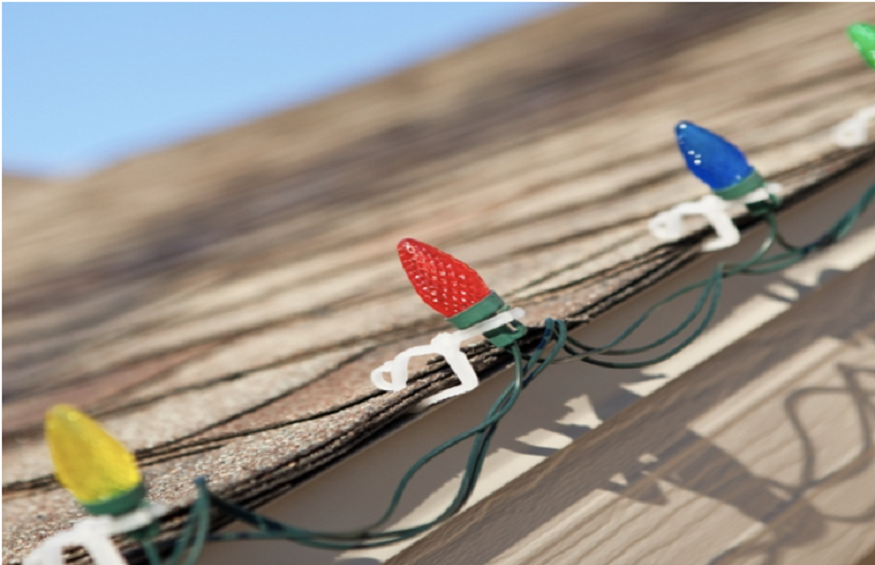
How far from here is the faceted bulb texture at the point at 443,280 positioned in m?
0.85

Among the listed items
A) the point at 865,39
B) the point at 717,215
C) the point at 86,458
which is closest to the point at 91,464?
the point at 86,458

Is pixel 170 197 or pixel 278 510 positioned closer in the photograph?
pixel 278 510

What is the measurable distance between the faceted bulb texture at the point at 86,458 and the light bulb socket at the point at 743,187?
0.93 m

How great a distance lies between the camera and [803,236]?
123 cm

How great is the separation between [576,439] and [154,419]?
29.5 inches

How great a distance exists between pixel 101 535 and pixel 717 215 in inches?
37.7

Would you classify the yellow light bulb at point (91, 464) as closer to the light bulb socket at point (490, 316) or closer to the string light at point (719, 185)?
the light bulb socket at point (490, 316)

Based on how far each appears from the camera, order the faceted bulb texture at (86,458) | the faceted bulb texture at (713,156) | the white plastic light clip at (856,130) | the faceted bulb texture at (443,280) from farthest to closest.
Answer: the white plastic light clip at (856,130)
the faceted bulb texture at (713,156)
the faceted bulb texture at (443,280)
the faceted bulb texture at (86,458)

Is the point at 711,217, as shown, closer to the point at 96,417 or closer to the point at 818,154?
the point at 818,154

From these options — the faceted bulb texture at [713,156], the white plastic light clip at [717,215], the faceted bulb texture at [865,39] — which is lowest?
the white plastic light clip at [717,215]

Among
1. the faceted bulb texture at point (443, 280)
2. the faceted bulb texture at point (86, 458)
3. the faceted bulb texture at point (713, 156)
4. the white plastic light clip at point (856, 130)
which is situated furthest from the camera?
the white plastic light clip at point (856, 130)

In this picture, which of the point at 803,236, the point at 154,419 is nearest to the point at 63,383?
the point at 154,419

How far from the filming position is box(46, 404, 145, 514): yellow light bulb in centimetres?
61

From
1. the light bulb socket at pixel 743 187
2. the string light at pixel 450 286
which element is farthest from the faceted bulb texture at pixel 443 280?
the light bulb socket at pixel 743 187
